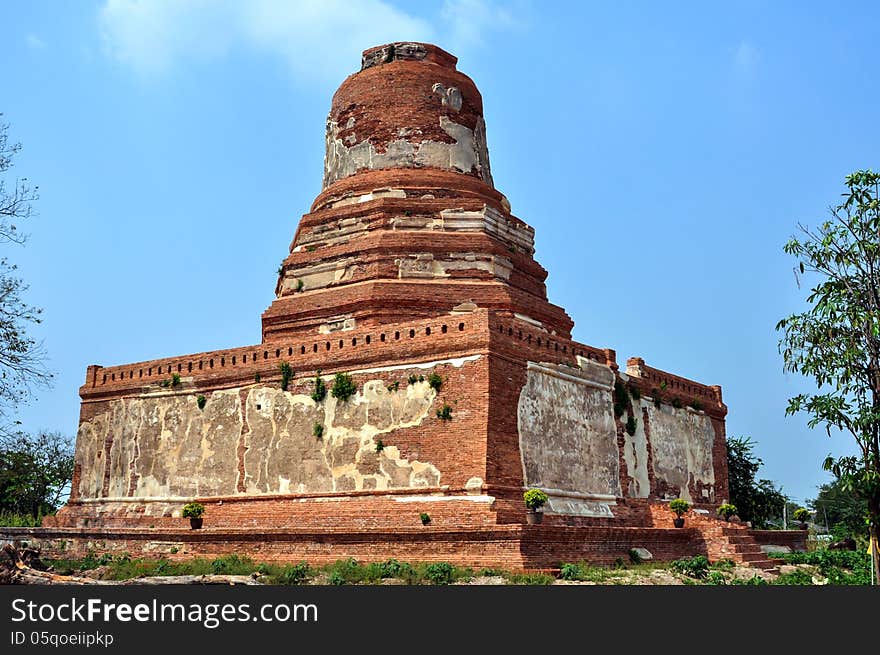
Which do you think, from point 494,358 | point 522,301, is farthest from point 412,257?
point 494,358

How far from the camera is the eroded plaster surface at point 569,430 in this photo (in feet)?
62.4

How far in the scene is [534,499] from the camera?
17.4 metres

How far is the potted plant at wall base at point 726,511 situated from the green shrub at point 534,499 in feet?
24.7

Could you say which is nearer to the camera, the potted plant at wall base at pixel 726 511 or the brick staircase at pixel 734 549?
the brick staircase at pixel 734 549

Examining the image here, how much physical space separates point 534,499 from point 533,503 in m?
0.07

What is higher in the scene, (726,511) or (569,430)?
(569,430)

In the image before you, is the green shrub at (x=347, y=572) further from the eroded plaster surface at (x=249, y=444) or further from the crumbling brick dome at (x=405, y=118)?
the crumbling brick dome at (x=405, y=118)

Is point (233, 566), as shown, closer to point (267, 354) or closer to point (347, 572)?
point (347, 572)

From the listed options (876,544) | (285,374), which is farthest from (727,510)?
(285,374)

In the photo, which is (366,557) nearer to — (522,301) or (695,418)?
(522,301)

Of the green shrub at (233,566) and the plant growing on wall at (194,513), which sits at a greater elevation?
the plant growing on wall at (194,513)

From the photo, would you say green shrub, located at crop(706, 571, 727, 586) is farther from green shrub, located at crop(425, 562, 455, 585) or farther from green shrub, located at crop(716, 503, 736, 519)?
green shrub, located at crop(716, 503, 736, 519)

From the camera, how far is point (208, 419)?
22.1 metres

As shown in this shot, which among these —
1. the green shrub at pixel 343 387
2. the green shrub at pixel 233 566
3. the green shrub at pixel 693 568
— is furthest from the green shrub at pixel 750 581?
the green shrub at pixel 233 566
